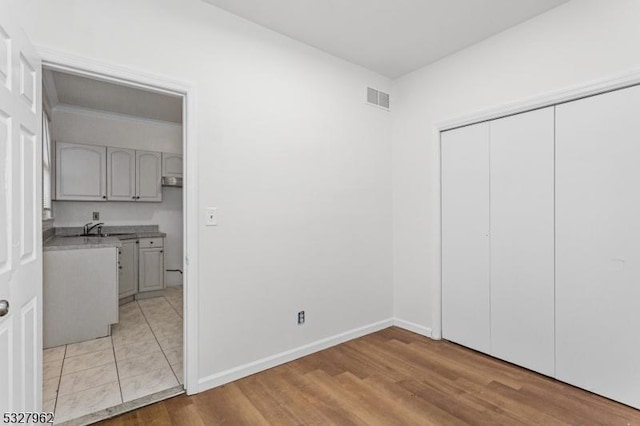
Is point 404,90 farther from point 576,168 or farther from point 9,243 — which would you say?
point 9,243

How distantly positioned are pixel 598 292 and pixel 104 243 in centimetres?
441

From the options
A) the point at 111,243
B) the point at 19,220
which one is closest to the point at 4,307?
the point at 19,220

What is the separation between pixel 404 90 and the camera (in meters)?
3.54

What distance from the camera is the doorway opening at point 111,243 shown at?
2.31m

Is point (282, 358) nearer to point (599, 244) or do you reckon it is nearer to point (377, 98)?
point (599, 244)

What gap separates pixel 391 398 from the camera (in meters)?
2.21

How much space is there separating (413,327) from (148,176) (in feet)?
14.5

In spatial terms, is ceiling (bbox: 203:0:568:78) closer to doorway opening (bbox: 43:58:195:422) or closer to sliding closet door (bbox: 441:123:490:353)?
sliding closet door (bbox: 441:123:490:353)

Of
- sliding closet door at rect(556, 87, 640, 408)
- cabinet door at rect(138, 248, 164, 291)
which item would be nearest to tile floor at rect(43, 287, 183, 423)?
cabinet door at rect(138, 248, 164, 291)

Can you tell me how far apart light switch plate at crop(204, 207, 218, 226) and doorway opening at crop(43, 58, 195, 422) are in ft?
0.47

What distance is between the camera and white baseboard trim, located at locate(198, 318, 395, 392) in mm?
2357

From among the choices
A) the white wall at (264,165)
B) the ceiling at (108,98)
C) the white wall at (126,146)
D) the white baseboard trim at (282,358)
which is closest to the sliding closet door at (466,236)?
the white wall at (264,165)

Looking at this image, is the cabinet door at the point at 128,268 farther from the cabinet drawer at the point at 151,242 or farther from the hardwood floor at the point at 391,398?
the hardwood floor at the point at 391,398

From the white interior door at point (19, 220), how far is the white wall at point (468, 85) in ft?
10.1
